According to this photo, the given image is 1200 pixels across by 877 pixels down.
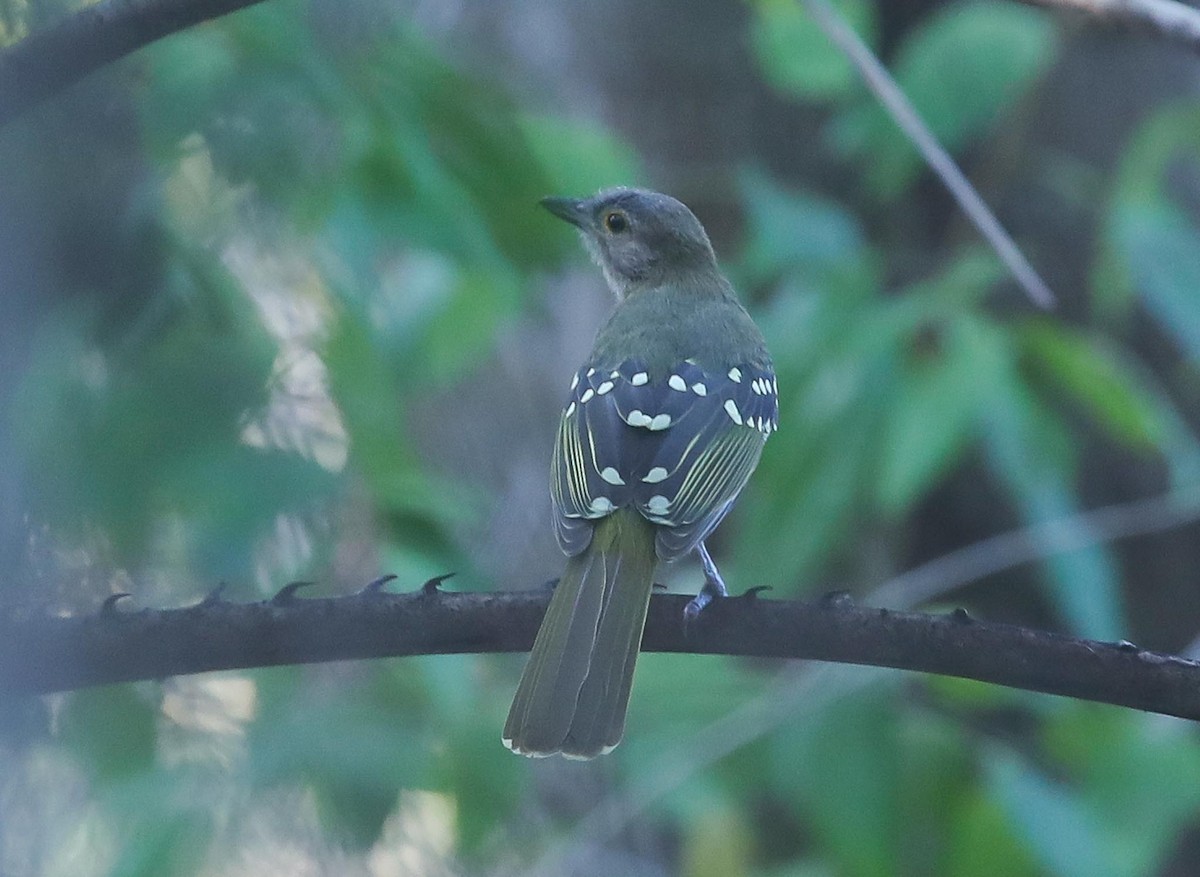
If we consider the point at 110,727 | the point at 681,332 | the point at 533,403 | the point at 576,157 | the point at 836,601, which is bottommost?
the point at 533,403

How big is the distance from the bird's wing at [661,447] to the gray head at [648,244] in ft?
2.78

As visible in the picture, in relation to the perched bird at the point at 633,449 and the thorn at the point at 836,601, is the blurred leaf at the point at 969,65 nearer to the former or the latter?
the perched bird at the point at 633,449

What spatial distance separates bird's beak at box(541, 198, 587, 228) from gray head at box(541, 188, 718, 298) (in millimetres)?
283

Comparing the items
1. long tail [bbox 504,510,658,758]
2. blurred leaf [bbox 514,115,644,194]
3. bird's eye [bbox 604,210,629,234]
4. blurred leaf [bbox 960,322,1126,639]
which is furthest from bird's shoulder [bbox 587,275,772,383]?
long tail [bbox 504,510,658,758]

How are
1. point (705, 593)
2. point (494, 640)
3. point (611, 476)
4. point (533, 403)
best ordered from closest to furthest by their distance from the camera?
point (494, 640) → point (705, 593) → point (611, 476) → point (533, 403)

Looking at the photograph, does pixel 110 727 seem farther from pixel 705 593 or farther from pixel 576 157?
pixel 576 157

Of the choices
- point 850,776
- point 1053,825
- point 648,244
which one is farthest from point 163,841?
point 648,244

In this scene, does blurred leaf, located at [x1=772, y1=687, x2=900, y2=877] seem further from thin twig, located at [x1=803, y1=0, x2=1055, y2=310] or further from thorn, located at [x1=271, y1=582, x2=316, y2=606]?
thorn, located at [x1=271, y1=582, x2=316, y2=606]

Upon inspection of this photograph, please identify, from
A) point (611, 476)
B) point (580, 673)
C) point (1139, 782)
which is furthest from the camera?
point (1139, 782)

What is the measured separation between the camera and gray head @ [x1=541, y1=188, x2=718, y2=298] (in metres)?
4.44

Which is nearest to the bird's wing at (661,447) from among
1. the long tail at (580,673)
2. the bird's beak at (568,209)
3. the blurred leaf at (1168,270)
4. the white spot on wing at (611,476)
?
the white spot on wing at (611,476)

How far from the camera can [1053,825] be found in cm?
379

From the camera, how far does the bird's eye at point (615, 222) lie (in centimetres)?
440

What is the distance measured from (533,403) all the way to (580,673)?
319 cm
